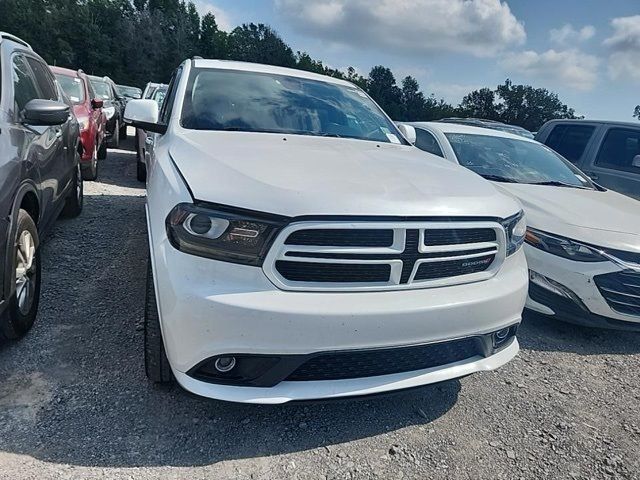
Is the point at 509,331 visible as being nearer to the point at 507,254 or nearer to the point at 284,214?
the point at 507,254

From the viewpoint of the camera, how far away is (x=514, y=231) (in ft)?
8.05

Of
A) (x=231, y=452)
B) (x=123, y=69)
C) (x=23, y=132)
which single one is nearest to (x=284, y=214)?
(x=231, y=452)

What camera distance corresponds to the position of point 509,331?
2451 mm

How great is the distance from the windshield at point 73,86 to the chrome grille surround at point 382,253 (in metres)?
7.05

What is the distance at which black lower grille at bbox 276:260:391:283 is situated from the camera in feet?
6.15

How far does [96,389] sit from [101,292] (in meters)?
1.25

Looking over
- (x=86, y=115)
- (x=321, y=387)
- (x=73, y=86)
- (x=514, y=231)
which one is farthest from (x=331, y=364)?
(x=73, y=86)

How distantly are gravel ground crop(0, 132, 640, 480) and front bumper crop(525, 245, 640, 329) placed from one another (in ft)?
1.20

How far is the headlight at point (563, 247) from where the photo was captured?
11.1ft

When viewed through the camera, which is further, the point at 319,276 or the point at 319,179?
the point at 319,179

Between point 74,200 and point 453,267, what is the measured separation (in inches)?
173

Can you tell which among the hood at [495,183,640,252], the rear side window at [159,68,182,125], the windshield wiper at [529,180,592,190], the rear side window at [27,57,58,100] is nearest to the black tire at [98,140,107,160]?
the rear side window at [27,57,58,100]

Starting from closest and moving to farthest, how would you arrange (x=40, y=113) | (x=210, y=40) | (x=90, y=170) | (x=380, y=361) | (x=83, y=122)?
(x=380, y=361), (x=40, y=113), (x=83, y=122), (x=90, y=170), (x=210, y=40)

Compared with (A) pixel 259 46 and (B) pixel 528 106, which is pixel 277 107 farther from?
(A) pixel 259 46
